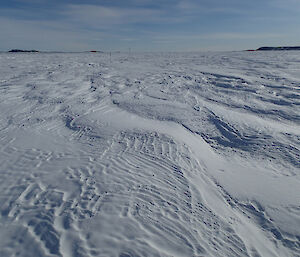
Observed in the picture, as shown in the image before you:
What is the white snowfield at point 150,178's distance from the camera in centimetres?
311

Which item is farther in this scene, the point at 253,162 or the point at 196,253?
the point at 253,162

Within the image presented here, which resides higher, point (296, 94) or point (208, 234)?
point (296, 94)

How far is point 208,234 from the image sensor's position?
3207 millimetres

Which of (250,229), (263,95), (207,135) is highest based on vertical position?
(263,95)

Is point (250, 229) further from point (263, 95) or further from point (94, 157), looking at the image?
point (263, 95)

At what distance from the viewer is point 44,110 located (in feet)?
25.7

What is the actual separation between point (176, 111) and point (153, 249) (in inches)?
201

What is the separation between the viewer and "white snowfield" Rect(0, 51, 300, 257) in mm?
3107

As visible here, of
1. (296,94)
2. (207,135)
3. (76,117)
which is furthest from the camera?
(296,94)

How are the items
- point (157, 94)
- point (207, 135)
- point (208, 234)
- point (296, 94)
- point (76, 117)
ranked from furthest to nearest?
point (157, 94), point (296, 94), point (76, 117), point (207, 135), point (208, 234)

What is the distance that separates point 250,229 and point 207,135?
304cm

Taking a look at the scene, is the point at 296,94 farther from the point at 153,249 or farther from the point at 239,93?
the point at 153,249

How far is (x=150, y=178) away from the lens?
14.0ft

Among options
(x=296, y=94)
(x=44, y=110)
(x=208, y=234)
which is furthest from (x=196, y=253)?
(x=296, y=94)
